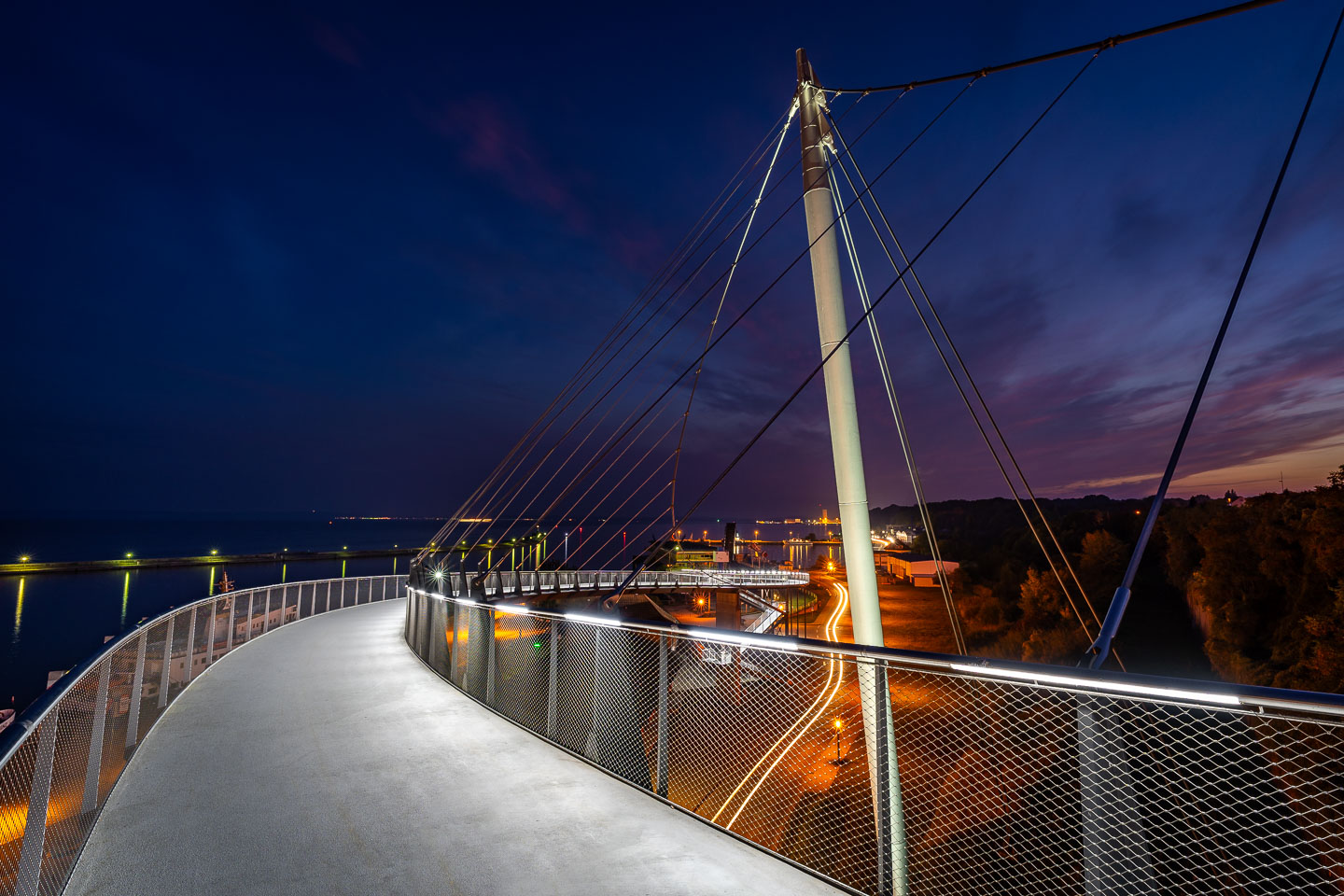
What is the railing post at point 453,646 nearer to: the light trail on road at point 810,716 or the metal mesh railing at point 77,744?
the metal mesh railing at point 77,744

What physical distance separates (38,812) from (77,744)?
3.68ft

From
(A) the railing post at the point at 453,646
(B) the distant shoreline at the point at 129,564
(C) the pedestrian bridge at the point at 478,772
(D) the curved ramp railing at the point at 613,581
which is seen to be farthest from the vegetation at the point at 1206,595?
(B) the distant shoreline at the point at 129,564

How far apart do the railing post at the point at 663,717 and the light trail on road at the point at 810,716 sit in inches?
47.4

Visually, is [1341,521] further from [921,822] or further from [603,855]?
[603,855]

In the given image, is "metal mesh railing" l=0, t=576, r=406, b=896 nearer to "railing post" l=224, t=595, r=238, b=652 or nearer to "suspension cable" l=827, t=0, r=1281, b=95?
"railing post" l=224, t=595, r=238, b=652

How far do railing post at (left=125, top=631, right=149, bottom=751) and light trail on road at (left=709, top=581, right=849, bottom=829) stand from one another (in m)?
5.99

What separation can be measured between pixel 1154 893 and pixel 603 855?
2875 mm

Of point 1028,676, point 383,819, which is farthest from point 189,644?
point 1028,676

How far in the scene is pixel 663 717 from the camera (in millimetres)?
4949

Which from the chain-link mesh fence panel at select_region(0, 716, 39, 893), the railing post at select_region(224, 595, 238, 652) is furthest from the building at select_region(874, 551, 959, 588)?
the chain-link mesh fence panel at select_region(0, 716, 39, 893)

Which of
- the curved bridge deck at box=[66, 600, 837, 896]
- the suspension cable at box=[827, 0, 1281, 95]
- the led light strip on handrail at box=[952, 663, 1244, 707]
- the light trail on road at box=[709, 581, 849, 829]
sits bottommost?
the light trail on road at box=[709, 581, 849, 829]

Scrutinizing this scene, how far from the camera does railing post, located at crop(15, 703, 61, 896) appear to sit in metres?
2.93

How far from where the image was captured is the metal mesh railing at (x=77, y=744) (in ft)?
9.44

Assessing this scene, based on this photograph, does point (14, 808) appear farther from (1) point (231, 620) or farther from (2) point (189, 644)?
(1) point (231, 620)
